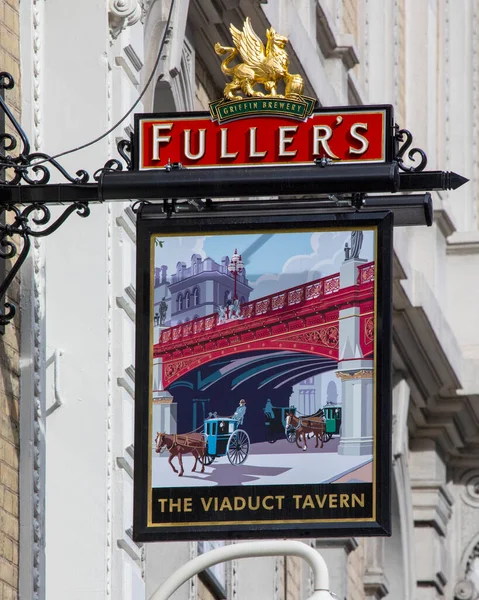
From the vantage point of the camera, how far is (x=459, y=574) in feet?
89.8

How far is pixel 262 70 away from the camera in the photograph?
10.8 meters

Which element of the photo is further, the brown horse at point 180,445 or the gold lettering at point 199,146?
the gold lettering at point 199,146

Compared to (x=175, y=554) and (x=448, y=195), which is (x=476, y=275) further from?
(x=175, y=554)

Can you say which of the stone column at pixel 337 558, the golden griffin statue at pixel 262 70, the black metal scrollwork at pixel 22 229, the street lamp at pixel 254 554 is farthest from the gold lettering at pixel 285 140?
the stone column at pixel 337 558

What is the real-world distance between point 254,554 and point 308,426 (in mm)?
1130

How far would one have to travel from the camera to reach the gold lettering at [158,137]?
10539mm

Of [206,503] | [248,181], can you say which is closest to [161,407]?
[206,503]

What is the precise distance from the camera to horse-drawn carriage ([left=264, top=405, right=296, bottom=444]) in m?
10.4

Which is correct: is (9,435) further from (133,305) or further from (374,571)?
(374,571)

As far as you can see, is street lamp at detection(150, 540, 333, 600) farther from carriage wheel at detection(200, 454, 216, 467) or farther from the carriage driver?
the carriage driver

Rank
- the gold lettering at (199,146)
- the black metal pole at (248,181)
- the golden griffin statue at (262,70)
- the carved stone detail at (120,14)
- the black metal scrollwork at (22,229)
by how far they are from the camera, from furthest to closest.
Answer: the carved stone detail at (120,14)
the golden griffin statue at (262,70)
the gold lettering at (199,146)
the black metal scrollwork at (22,229)
the black metal pole at (248,181)

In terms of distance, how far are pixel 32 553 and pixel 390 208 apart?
8.31 ft

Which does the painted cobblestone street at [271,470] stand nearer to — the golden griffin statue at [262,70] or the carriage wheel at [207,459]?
the carriage wheel at [207,459]

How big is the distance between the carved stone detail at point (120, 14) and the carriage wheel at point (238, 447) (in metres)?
3.04
